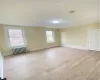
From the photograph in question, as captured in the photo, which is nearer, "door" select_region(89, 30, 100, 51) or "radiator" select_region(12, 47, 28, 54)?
"radiator" select_region(12, 47, 28, 54)

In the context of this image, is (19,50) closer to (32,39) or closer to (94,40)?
(32,39)

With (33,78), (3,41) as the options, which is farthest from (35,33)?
(33,78)

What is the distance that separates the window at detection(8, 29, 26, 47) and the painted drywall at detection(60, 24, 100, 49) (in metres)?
4.54

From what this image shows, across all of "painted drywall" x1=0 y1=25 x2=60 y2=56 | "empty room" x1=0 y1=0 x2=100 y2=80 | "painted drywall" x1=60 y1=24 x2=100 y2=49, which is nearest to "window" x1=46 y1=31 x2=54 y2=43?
"empty room" x1=0 y1=0 x2=100 y2=80

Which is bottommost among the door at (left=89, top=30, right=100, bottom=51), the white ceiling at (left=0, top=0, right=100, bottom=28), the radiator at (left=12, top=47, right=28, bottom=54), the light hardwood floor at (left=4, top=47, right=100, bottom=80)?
the light hardwood floor at (left=4, top=47, right=100, bottom=80)

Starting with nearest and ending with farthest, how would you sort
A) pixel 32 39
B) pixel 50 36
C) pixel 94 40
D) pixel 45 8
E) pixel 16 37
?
pixel 45 8 → pixel 16 37 → pixel 94 40 → pixel 32 39 → pixel 50 36

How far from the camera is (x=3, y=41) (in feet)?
18.3

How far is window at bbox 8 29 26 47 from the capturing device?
6114mm

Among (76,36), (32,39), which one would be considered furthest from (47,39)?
(76,36)

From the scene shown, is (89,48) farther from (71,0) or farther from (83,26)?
(71,0)

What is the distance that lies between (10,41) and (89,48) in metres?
6.17

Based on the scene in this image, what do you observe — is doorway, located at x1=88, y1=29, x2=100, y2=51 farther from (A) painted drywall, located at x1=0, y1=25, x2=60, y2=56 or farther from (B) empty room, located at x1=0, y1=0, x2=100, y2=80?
(A) painted drywall, located at x1=0, y1=25, x2=60, y2=56

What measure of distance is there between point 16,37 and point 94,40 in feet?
19.7

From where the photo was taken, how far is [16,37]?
6426 mm
